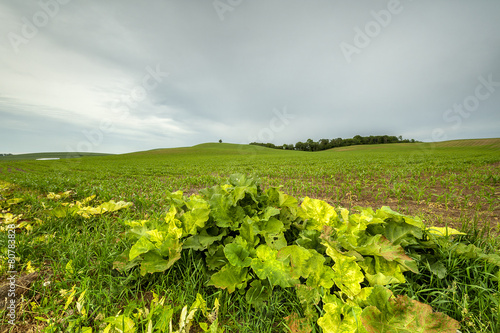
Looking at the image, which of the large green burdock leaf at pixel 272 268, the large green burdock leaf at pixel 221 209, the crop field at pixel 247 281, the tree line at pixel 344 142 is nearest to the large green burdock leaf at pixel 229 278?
the crop field at pixel 247 281

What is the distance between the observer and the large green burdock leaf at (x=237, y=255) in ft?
4.83

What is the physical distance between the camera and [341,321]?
1.21m

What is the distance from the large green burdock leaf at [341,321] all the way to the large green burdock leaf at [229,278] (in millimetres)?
598

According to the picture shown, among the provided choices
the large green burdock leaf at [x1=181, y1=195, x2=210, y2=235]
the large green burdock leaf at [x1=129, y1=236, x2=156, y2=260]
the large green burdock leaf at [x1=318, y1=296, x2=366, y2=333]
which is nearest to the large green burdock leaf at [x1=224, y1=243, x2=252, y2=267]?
the large green burdock leaf at [x1=181, y1=195, x2=210, y2=235]

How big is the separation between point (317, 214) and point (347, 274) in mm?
634

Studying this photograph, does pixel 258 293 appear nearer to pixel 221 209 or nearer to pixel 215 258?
pixel 215 258

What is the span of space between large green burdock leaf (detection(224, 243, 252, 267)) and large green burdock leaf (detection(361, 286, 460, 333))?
788mm

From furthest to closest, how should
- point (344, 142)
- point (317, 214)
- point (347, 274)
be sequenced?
point (344, 142) → point (317, 214) → point (347, 274)

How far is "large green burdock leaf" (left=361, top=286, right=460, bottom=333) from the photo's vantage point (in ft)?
3.53

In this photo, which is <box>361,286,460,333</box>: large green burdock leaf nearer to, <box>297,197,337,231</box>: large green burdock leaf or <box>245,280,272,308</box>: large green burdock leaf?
<box>245,280,272,308</box>: large green burdock leaf

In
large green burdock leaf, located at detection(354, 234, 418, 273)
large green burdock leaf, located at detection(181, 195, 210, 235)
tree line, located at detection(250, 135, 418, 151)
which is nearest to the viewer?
large green burdock leaf, located at detection(354, 234, 418, 273)

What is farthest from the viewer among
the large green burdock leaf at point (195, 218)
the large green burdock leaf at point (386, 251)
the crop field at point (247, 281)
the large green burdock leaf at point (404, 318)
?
the large green burdock leaf at point (195, 218)

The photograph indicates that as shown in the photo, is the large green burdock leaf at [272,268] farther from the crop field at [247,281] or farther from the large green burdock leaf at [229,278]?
the large green burdock leaf at [229,278]

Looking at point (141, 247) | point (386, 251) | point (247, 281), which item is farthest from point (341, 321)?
point (141, 247)
